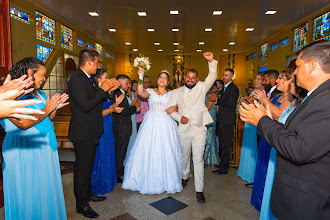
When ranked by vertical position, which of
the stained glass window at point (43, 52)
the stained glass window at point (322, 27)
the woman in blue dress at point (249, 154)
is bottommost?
the woman in blue dress at point (249, 154)

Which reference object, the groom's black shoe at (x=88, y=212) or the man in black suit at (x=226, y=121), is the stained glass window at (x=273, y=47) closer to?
the man in black suit at (x=226, y=121)

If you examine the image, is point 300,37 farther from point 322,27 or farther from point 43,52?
point 43,52

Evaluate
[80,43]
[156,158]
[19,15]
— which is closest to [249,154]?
[156,158]

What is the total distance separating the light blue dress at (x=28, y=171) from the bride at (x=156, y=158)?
4.37 feet

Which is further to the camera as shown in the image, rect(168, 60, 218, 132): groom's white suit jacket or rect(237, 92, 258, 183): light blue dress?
rect(237, 92, 258, 183): light blue dress

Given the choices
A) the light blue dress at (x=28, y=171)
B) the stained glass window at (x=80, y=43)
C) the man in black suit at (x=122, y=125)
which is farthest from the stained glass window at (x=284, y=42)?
the light blue dress at (x=28, y=171)

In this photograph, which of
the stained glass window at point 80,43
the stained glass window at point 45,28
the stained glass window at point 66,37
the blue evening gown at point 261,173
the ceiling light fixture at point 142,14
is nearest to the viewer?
the blue evening gown at point 261,173

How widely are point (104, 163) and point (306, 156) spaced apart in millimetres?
2647

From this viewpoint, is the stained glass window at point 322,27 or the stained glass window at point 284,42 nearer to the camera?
the stained glass window at point 322,27

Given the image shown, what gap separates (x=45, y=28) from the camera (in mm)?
8922

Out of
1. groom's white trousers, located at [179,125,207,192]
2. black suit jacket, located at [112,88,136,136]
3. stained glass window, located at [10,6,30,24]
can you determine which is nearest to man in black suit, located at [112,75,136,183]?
black suit jacket, located at [112,88,136,136]

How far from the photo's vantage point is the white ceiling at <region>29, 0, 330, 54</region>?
306 inches

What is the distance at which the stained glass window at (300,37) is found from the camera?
31.1 ft

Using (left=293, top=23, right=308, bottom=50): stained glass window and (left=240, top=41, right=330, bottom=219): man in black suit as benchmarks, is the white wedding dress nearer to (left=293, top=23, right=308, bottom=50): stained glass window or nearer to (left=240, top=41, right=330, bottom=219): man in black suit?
(left=240, top=41, right=330, bottom=219): man in black suit
